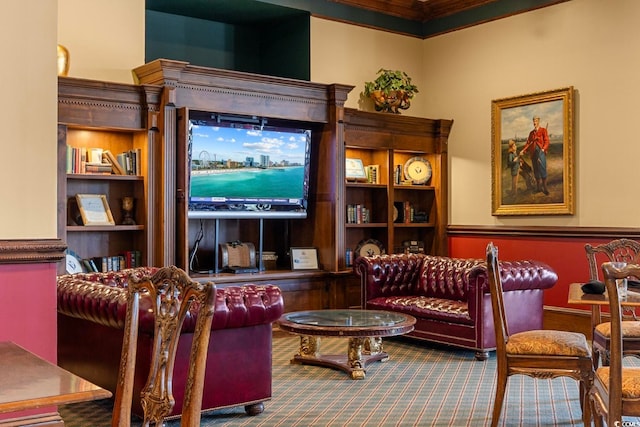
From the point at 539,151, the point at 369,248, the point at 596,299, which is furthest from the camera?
the point at 369,248

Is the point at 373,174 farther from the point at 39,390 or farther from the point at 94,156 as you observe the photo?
the point at 39,390

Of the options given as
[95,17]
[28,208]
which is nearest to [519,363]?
[28,208]

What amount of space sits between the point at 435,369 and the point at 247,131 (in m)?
3.05

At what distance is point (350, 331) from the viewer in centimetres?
539

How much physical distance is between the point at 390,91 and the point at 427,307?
2.90 metres

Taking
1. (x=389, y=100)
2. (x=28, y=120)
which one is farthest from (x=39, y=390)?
(x=389, y=100)

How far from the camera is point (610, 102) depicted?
7363 mm

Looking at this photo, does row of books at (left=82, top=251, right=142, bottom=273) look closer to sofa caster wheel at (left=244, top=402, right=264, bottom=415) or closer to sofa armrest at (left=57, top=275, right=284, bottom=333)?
sofa armrest at (left=57, top=275, right=284, bottom=333)

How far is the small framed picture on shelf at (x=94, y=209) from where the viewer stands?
6702mm

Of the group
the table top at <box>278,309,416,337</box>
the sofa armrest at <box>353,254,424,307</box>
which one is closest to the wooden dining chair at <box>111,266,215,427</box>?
the table top at <box>278,309,416,337</box>

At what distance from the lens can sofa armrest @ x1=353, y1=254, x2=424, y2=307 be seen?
729 centimetres

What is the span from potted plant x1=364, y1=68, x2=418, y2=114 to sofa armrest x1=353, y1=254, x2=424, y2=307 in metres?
2.01

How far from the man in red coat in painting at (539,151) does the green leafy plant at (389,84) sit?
4.86 ft

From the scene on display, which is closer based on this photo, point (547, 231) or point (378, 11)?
point (547, 231)
